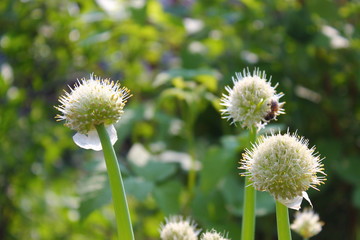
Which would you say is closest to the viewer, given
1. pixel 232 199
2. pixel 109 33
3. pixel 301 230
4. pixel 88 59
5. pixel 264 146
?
pixel 264 146

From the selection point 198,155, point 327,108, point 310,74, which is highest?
point 310,74

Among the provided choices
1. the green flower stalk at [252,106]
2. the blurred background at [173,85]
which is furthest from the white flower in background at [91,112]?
the blurred background at [173,85]

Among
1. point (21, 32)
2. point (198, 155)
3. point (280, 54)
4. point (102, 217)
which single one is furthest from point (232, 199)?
point (21, 32)

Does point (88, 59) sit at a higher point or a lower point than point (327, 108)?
higher

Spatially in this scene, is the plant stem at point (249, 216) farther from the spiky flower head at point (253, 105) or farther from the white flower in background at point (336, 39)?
the white flower in background at point (336, 39)

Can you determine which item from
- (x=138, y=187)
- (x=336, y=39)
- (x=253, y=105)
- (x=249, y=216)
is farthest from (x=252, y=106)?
(x=336, y=39)

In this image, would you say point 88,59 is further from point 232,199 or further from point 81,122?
point 81,122
